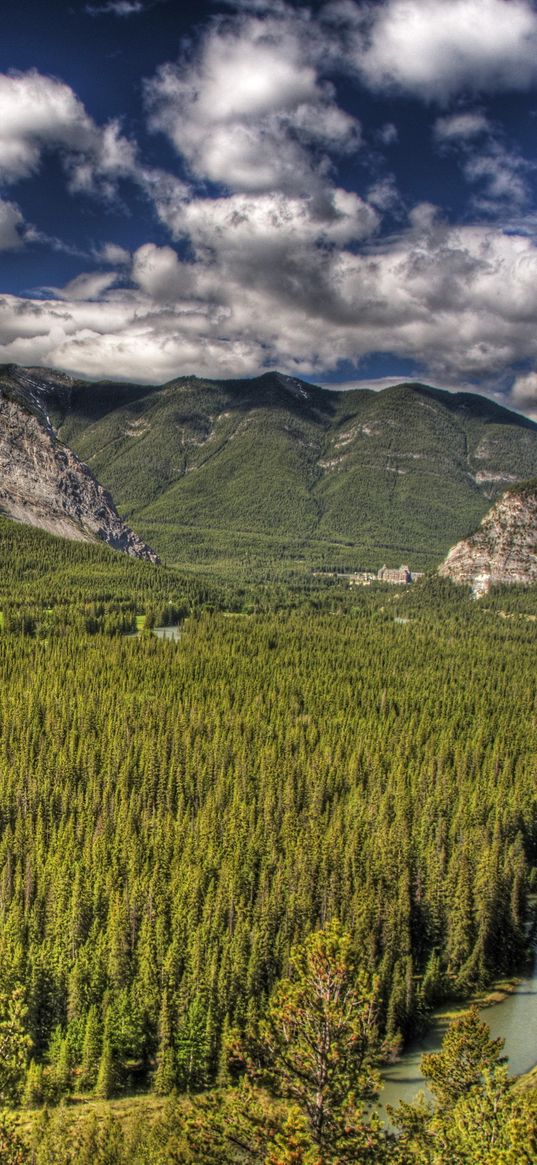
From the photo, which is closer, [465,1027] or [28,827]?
[465,1027]

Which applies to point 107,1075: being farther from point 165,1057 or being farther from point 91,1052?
point 165,1057

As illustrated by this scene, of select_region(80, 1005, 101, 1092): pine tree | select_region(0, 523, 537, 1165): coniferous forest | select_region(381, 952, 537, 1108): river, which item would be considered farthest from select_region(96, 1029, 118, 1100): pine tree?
select_region(381, 952, 537, 1108): river

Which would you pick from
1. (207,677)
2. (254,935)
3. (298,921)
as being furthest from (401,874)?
(207,677)

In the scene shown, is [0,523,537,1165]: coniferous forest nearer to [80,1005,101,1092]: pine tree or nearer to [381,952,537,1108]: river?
[80,1005,101,1092]: pine tree

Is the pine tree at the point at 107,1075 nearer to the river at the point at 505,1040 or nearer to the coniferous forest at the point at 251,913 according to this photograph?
the coniferous forest at the point at 251,913

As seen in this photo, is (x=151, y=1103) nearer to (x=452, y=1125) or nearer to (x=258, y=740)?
→ (x=452, y=1125)

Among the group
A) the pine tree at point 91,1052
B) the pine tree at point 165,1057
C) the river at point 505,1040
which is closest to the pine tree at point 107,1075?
the pine tree at point 91,1052

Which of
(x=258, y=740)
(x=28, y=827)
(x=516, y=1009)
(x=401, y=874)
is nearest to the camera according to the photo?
(x=516, y=1009)
